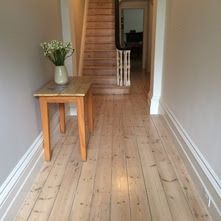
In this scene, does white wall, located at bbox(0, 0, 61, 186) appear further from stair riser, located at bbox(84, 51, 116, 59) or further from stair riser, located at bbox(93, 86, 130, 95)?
stair riser, located at bbox(84, 51, 116, 59)

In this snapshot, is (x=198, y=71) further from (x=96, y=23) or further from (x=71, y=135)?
(x=96, y=23)

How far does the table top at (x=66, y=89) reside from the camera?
2193 mm

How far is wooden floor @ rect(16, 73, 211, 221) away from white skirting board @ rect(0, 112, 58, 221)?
2.5 inches

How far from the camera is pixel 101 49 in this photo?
5.92 meters

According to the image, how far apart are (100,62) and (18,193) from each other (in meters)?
4.23

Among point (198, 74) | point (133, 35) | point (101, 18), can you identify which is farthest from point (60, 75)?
point (133, 35)

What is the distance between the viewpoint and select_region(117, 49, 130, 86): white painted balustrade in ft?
16.5

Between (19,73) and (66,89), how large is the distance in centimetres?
52

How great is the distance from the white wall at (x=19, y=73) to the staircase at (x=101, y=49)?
2.58 meters

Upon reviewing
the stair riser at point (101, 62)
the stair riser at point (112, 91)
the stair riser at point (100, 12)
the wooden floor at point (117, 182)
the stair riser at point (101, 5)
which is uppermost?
the stair riser at point (101, 5)

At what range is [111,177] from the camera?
7.02ft

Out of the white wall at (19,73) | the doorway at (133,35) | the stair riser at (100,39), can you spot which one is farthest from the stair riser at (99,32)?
the white wall at (19,73)

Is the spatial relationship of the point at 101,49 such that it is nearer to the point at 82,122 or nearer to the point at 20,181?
the point at 82,122

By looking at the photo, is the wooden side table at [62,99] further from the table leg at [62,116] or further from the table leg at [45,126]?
the table leg at [62,116]
